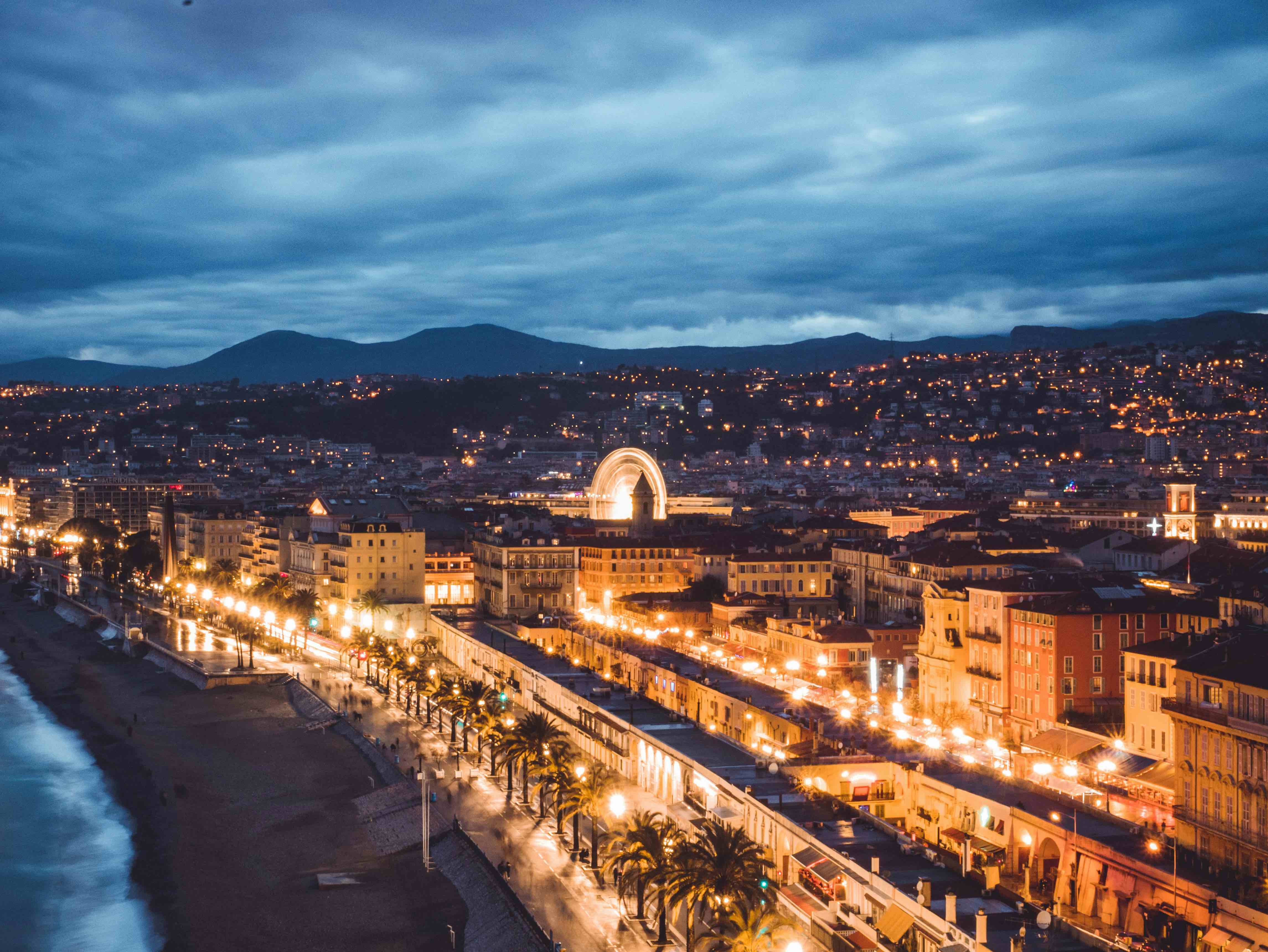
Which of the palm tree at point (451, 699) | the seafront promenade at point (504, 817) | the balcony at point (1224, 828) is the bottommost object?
the seafront promenade at point (504, 817)

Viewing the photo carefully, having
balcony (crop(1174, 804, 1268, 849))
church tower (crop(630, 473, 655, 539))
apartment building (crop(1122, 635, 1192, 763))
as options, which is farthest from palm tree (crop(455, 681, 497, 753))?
church tower (crop(630, 473, 655, 539))

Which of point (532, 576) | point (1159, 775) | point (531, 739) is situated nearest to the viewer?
point (1159, 775)

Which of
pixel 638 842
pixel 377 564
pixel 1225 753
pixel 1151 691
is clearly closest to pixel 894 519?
pixel 377 564

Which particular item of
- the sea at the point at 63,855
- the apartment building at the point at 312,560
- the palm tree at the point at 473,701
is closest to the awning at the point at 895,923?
the sea at the point at 63,855

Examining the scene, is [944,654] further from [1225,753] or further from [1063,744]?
[1225,753]

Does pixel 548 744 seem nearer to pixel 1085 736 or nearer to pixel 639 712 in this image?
pixel 639 712

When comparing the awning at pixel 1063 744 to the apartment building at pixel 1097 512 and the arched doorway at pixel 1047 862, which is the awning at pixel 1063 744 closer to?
the arched doorway at pixel 1047 862
